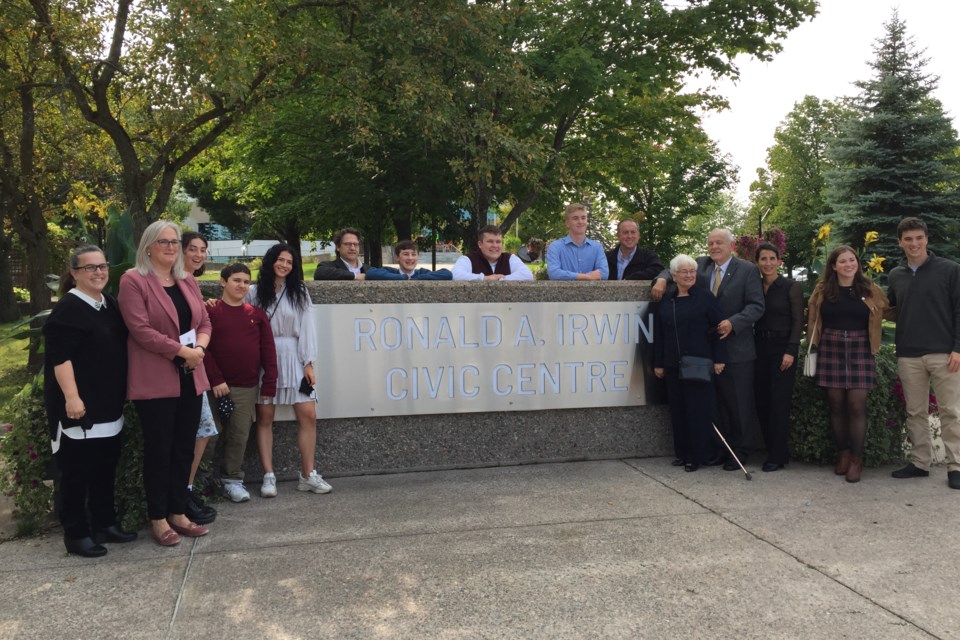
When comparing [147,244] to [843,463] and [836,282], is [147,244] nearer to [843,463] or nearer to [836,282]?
[836,282]

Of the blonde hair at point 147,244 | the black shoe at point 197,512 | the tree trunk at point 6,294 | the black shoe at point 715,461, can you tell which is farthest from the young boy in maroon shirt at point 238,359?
the tree trunk at point 6,294

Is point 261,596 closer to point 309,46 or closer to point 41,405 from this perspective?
point 41,405

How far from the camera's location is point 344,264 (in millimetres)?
5973

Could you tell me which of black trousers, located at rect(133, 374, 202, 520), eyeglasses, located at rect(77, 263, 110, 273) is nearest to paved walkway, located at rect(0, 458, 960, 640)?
black trousers, located at rect(133, 374, 202, 520)

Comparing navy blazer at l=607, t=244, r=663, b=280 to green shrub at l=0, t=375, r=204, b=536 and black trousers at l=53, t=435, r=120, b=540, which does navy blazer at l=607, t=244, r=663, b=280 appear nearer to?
green shrub at l=0, t=375, r=204, b=536

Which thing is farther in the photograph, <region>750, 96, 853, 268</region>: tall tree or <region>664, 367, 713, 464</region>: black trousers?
<region>750, 96, 853, 268</region>: tall tree

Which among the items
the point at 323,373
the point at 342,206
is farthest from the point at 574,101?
the point at 323,373

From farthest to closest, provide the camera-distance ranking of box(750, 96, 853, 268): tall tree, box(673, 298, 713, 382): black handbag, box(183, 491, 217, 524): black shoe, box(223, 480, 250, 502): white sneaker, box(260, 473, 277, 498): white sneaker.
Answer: box(750, 96, 853, 268): tall tree < box(673, 298, 713, 382): black handbag < box(260, 473, 277, 498): white sneaker < box(223, 480, 250, 502): white sneaker < box(183, 491, 217, 524): black shoe

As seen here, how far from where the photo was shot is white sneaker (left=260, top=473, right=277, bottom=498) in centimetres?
505

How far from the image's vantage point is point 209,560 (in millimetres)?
3910

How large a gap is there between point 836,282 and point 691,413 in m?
1.42

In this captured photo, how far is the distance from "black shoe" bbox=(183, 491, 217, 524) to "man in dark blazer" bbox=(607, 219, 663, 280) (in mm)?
3771

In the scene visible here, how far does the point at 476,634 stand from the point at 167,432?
209cm

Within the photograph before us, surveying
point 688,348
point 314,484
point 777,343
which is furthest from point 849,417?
point 314,484
